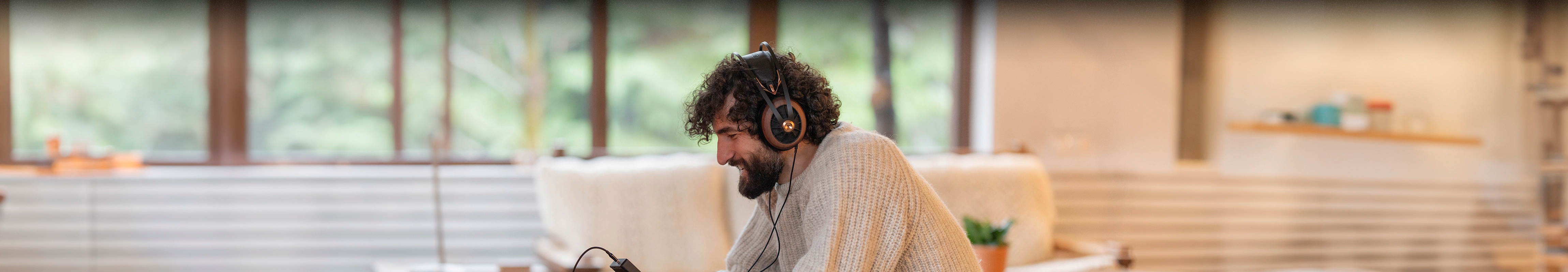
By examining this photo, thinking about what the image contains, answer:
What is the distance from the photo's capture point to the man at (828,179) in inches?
43.4

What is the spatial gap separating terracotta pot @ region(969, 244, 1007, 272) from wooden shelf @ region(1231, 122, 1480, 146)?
2.02 metres

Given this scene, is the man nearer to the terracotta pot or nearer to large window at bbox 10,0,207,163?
the terracotta pot

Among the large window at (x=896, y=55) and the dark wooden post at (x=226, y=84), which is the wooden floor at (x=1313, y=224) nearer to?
the large window at (x=896, y=55)

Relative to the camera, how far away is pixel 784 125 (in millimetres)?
1142

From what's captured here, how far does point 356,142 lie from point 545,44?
749mm

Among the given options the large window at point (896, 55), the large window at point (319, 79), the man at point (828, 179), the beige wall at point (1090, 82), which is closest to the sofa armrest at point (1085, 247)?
the beige wall at point (1090, 82)

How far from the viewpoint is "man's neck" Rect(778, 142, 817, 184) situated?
1240 mm

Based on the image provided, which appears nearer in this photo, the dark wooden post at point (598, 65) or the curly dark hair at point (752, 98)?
the curly dark hair at point (752, 98)

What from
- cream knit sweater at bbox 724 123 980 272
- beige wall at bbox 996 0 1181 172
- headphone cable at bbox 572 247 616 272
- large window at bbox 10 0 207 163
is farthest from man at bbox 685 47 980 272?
large window at bbox 10 0 207 163

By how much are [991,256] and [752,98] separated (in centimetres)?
105

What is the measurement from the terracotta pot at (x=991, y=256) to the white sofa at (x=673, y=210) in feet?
2.53

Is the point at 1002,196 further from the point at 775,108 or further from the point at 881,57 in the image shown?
the point at 775,108

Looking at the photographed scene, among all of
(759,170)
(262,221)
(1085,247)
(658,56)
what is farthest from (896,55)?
(759,170)

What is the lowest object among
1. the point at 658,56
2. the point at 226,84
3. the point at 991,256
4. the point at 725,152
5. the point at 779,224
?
the point at 991,256
